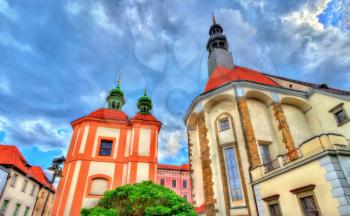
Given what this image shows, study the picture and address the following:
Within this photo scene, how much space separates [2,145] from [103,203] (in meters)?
19.6

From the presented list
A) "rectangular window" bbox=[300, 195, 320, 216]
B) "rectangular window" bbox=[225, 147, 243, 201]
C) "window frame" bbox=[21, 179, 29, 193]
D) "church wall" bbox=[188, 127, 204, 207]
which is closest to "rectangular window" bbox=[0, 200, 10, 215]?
"window frame" bbox=[21, 179, 29, 193]

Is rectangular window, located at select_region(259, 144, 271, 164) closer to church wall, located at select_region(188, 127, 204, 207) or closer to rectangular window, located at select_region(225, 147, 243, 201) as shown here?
rectangular window, located at select_region(225, 147, 243, 201)

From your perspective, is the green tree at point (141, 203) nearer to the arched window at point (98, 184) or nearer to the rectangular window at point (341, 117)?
the arched window at point (98, 184)

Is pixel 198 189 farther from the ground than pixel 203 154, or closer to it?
closer to it

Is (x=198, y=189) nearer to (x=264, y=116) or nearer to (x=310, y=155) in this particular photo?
(x=264, y=116)

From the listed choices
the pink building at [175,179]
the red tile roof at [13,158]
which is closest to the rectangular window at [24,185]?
the red tile roof at [13,158]

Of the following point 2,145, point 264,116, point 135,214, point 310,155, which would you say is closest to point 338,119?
point 264,116

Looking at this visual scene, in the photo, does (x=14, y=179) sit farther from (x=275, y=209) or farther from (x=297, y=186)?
(x=297, y=186)

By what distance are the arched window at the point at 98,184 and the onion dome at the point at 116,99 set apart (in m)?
11.3

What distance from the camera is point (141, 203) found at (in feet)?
32.6

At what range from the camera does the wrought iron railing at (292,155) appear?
975 cm

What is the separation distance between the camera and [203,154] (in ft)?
52.0

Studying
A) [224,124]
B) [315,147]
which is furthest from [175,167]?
[315,147]

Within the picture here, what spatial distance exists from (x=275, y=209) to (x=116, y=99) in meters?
21.5
